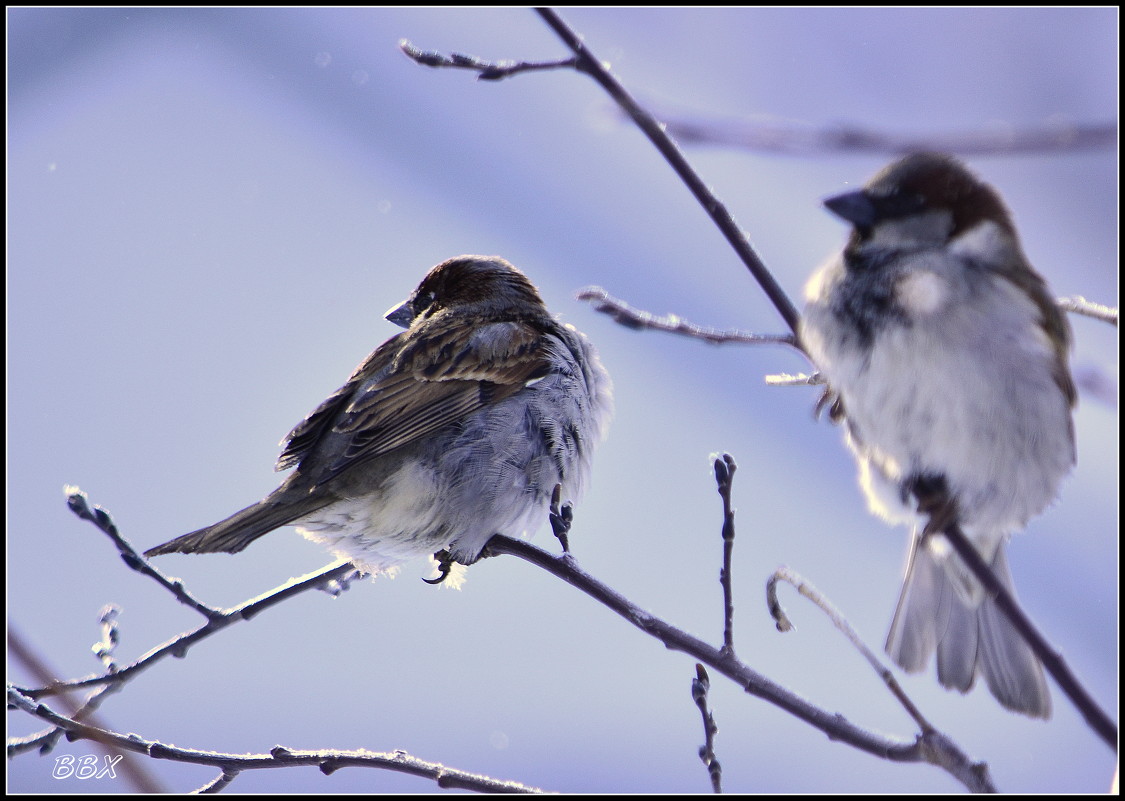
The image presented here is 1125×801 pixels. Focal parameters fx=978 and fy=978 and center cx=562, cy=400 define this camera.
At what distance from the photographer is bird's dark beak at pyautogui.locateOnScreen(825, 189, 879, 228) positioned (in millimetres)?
2111

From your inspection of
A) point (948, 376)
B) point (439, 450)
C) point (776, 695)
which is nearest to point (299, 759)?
point (776, 695)

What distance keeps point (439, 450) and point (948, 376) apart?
141cm

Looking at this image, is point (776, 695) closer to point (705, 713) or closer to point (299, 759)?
point (705, 713)

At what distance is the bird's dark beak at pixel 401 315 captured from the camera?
364 cm

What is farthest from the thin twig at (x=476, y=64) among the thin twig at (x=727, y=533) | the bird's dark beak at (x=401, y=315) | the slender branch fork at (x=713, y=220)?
the bird's dark beak at (x=401, y=315)

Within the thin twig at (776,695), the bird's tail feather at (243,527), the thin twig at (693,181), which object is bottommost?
the thin twig at (776,695)

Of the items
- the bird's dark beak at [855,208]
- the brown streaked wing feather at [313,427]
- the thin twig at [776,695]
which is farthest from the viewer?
the brown streaked wing feather at [313,427]

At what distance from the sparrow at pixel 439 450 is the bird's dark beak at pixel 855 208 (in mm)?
1067

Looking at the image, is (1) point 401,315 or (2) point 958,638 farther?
(1) point 401,315

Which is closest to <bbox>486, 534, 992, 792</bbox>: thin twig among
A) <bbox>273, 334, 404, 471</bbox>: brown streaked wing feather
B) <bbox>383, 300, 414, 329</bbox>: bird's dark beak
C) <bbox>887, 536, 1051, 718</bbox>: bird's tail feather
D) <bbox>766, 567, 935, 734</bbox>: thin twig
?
<bbox>766, 567, 935, 734</bbox>: thin twig

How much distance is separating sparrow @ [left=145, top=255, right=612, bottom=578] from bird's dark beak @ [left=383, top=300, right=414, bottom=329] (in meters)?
0.50

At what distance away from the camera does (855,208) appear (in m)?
2.12

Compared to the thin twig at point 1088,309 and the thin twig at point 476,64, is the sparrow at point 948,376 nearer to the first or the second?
the thin twig at point 1088,309

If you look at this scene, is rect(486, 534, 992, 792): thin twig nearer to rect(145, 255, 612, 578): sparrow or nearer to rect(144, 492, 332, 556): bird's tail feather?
rect(145, 255, 612, 578): sparrow
